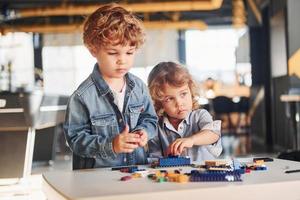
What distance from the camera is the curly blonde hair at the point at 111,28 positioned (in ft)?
4.09

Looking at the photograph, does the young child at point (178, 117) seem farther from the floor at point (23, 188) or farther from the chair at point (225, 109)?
the chair at point (225, 109)

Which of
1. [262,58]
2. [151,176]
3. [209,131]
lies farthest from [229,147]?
[151,176]

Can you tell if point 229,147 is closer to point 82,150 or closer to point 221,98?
point 221,98

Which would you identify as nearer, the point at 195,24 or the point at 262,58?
the point at 195,24

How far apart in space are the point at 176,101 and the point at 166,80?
7cm

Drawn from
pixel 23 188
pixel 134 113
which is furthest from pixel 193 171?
pixel 23 188

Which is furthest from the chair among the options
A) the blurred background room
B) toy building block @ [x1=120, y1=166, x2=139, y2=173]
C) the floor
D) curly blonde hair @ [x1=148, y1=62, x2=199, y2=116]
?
toy building block @ [x1=120, y1=166, x2=139, y2=173]

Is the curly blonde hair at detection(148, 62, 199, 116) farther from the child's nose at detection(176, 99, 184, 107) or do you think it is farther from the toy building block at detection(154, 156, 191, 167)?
the toy building block at detection(154, 156, 191, 167)

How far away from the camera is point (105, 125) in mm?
1227

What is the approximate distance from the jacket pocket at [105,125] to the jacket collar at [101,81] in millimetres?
73

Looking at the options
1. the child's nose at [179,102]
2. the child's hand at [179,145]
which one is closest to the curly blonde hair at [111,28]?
the child's nose at [179,102]

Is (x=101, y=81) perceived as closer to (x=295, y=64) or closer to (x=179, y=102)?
(x=179, y=102)

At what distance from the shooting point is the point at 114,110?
1239 millimetres

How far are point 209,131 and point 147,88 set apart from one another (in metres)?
0.24
